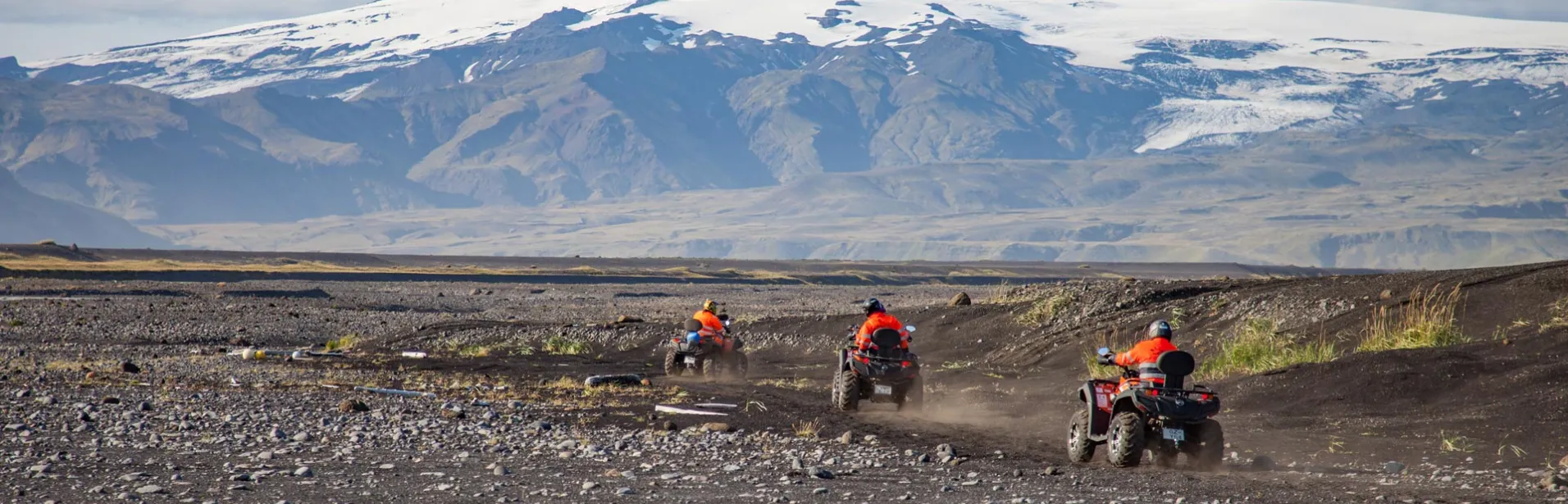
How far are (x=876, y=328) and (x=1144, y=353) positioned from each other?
630 centimetres

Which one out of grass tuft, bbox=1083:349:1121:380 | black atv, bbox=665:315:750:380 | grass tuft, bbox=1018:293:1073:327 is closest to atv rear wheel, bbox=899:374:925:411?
grass tuft, bbox=1083:349:1121:380

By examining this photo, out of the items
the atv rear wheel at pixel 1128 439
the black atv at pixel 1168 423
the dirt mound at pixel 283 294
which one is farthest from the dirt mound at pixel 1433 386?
the dirt mound at pixel 283 294

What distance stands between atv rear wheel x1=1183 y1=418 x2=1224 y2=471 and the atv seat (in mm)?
6495

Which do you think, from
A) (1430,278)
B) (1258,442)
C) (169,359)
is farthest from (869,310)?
(169,359)

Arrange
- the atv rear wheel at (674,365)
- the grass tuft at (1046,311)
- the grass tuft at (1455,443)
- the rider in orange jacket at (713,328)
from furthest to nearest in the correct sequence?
the grass tuft at (1046,311) < the atv rear wheel at (674,365) < the rider in orange jacket at (713,328) < the grass tuft at (1455,443)

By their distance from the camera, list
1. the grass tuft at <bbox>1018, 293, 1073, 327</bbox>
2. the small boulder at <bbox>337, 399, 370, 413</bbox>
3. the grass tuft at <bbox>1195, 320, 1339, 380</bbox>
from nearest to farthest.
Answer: the small boulder at <bbox>337, 399, 370, 413</bbox> < the grass tuft at <bbox>1195, 320, 1339, 380</bbox> < the grass tuft at <bbox>1018, 293, 1073, 327</bbox>

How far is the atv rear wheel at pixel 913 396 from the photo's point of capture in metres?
21.6

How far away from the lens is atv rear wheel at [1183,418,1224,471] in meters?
15.3

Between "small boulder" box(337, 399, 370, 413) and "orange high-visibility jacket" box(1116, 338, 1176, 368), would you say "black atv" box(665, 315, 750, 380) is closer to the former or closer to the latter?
"small boulder" box(337, 399, 370, 413)

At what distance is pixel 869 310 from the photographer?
72.6ft

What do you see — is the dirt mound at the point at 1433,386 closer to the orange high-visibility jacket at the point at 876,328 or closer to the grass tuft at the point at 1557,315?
the grass tuft at the point at 1557,315

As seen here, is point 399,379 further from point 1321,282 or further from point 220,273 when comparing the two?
point 220,273

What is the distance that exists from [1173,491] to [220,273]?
84649 mm

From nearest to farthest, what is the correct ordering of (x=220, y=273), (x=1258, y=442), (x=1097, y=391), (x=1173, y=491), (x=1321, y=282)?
(x=1173, y=491), (x=1097, y=391), (x=1258, y=442), (x=1321, y=282), (x=220, y=273)
